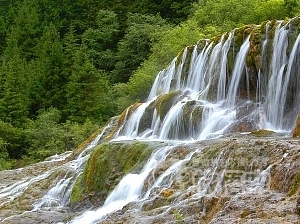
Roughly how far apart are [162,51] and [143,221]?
19.8 m

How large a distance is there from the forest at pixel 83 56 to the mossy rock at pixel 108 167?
36.7 feet

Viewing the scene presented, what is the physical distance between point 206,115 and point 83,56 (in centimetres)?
2358

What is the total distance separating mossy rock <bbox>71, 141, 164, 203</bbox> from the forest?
11198 millimetres

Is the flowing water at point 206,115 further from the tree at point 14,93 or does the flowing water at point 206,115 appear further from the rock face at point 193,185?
the tree at point 14,93

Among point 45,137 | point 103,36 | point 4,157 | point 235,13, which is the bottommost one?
point 4,157

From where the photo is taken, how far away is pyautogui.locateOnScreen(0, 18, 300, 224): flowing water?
33.7 feet

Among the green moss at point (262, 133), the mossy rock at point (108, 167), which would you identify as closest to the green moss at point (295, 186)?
the green moss at point (262, 133)

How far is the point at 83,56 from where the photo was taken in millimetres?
36281

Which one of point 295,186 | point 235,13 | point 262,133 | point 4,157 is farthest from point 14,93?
point 295,186

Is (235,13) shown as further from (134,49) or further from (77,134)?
(134,49)

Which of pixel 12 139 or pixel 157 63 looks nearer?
pixel 157 63

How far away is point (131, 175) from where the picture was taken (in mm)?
11195

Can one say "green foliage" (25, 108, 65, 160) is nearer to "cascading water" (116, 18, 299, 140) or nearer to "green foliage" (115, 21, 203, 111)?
"green foliage" (115, 21, 203, 111)

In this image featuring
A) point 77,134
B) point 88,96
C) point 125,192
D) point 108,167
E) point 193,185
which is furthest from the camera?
point 88,96
